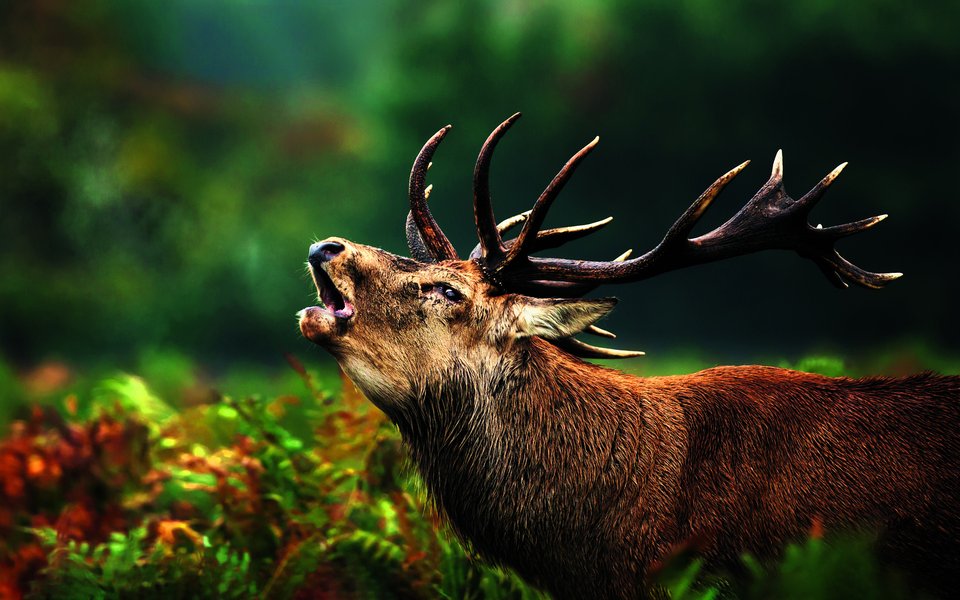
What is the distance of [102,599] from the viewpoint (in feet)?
12.7

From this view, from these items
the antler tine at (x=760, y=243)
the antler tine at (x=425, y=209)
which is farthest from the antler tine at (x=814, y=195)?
the antler tine at (x=425, y=209)

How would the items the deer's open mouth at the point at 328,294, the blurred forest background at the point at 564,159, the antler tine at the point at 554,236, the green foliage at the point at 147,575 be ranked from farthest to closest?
the blurred forest background at the point at 564,159
the green foliage at the point at 147,575
the antler tine at the point at 554,236
the deer's open mouth at the point at 328,294

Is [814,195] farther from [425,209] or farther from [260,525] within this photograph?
[260,525]

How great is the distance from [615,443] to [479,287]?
29.5 inches

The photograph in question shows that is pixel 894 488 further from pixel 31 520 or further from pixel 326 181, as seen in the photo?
pixel 326 181

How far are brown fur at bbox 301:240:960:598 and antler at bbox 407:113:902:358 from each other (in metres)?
0.14

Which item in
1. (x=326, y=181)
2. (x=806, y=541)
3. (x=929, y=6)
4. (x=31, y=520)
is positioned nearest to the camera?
(x=806, y=541)

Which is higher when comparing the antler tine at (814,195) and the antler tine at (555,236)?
the antler tine at (814,195)

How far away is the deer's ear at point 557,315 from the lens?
11.1 ft

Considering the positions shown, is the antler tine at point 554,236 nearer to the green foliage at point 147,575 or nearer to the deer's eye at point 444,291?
the deer's eye at point 444,291

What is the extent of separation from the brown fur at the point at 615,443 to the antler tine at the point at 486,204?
3.9 inches

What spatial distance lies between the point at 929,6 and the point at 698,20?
4.54 metres

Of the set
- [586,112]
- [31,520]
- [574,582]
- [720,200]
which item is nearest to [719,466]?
[574,582]

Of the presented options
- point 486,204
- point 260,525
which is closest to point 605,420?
point 486,204
